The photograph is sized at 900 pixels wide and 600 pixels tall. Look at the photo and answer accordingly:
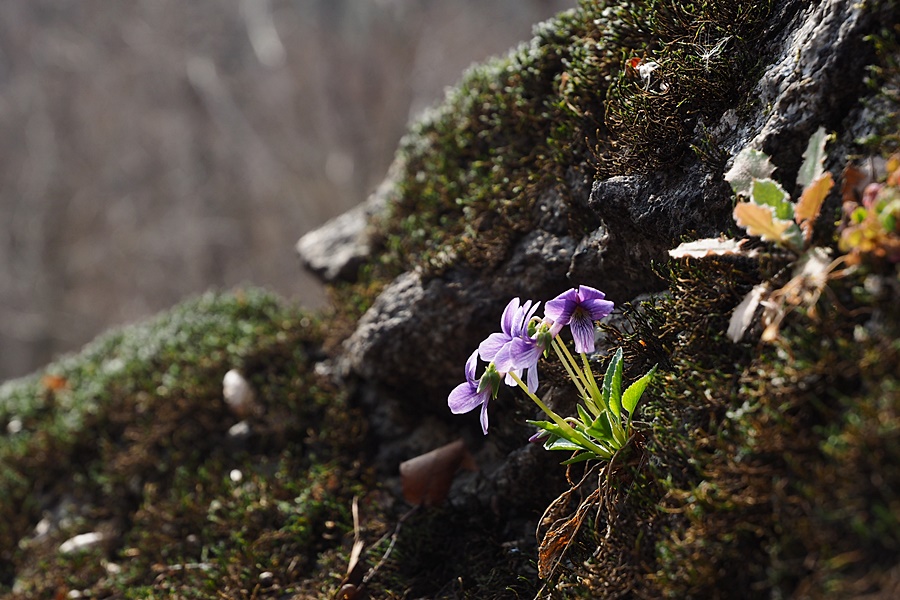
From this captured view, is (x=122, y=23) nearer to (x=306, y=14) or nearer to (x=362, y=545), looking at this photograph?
(x=306, y=14)

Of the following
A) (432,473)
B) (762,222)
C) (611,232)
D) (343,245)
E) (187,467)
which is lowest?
(762,222)

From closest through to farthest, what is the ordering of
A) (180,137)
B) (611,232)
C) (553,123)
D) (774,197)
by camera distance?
(774,197), (611,232), (553,123), (180,137)

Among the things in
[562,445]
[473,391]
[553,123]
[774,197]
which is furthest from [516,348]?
[553,123]

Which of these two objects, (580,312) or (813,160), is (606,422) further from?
(813,160)

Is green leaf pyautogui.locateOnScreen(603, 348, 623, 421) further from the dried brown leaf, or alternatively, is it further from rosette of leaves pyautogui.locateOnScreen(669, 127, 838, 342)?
the dried brown leaf

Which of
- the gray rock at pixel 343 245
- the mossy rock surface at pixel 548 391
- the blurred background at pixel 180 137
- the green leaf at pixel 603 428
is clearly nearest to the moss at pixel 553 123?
the mossy rock surface at pixel 548 391

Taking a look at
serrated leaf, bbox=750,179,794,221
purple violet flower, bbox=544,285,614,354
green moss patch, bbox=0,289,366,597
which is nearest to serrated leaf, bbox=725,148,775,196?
serrated leaf, bbox=750,179,794,221
